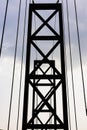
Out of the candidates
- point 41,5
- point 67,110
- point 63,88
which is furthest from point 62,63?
point 41,5

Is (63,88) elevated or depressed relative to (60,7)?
depressed

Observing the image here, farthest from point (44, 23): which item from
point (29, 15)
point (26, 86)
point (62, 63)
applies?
point (26, 86)

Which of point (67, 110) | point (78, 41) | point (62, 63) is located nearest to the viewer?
point (78, 41)

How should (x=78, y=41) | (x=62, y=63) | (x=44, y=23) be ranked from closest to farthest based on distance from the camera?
1. (x=78, y=41)
2. (x=62, y=63)
3. (x=44, y=23)

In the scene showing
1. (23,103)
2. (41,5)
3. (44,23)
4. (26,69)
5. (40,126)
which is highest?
(41,5)

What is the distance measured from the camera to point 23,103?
9.60 meters

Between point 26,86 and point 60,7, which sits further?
point 60,7

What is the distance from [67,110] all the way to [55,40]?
2565mm

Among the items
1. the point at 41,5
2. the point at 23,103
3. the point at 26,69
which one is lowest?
the point at 23,103

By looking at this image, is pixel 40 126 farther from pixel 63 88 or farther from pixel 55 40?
pixel 55 40

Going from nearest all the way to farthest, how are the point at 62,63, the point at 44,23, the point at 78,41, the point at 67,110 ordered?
1. the point at 78,41
2. the point at 67,110
3. the point at 62,63
4. the point at 44,23

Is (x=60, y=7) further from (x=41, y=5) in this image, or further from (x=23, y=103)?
(x=23, y=103)

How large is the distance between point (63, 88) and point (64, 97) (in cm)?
33

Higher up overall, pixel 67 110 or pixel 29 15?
pixel 29 15
